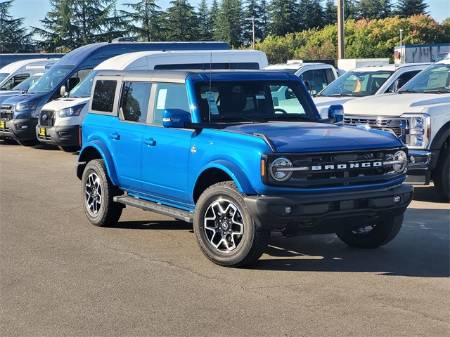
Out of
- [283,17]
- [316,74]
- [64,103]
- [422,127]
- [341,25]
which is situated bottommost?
[422,127]

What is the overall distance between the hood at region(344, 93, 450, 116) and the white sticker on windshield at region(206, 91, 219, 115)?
347 centimetres

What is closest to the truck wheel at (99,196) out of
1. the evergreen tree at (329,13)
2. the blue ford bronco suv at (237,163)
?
the blue ford bronco suv at (237,163)

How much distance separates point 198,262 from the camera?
270 inches

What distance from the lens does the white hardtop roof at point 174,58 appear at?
15070 millimetres

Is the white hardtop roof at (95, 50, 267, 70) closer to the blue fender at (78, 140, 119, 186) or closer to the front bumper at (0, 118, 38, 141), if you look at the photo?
the front bumper at (0, 118, 38, 141)

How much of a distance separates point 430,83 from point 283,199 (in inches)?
231

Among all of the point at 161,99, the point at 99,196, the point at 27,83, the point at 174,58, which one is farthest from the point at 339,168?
the point at 27,83

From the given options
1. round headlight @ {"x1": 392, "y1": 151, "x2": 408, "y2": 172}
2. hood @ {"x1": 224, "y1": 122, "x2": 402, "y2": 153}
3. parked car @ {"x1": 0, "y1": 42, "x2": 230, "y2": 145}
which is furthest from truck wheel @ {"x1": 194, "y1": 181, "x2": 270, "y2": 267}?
parked car @ {"x1": 0, "y1": 42, "x2": 230, "y2": 145}

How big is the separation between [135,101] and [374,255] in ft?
10.3

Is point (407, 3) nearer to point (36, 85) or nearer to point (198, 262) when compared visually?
point (36, 85)

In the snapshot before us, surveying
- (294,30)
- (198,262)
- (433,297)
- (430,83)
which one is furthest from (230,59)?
(294,30)

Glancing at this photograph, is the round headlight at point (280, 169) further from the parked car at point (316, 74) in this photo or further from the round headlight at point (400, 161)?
the parked car at point (316, 74)

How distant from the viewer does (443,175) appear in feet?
31.7

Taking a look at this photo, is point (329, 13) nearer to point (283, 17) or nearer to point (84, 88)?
point (283, 17)
